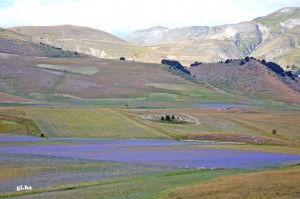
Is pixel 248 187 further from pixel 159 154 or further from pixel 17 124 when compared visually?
pixel 17 124

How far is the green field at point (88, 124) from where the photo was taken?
88.7m

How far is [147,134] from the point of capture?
90.2 m

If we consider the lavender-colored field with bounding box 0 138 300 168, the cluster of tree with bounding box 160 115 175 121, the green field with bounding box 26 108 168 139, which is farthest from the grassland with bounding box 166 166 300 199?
the cluster of tree with bounding box 160 115 175 121

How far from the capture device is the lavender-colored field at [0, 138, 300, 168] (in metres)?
58.9

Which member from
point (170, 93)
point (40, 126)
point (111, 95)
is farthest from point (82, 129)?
point (170, 93)

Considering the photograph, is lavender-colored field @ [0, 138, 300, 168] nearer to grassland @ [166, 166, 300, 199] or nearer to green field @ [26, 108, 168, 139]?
green field @ [26, 108, 168, 139]

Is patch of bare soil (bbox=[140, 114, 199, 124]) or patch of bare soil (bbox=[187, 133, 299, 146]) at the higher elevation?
patch of bare soil (bbox=[140, 114, 199, 124])

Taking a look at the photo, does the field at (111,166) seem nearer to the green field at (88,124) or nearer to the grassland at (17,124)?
the green field at (88,124)

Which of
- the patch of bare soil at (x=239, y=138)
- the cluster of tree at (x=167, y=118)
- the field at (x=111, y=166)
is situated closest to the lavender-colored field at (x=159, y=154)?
the field at (x=111, y=166)

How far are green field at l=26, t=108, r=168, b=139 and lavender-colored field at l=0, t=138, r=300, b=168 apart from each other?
10393mm

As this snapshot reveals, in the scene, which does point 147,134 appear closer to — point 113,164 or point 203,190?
point 113,164

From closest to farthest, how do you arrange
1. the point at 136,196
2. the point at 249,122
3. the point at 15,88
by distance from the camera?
1. the point at 136,196
2. the point at 249,122
3. the point at 15,88

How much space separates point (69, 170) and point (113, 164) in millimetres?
6341

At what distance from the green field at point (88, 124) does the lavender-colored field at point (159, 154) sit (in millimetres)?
10393
